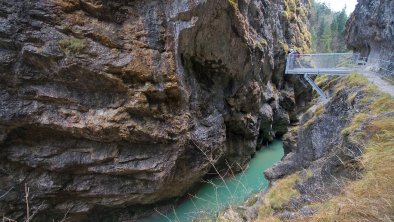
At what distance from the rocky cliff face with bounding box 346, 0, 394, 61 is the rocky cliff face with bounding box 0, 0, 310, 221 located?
5240 mm

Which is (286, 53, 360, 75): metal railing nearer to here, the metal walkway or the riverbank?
the metal walkway

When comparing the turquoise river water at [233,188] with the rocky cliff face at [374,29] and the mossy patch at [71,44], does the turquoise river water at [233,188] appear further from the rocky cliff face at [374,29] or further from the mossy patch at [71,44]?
the rocky cliff face at [374,29]

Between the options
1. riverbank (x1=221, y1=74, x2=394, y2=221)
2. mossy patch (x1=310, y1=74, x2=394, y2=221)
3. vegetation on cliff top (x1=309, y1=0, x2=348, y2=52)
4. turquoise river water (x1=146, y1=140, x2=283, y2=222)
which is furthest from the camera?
vegetation on cliff top (x1=309, y1=0, x2=348, y2=52)

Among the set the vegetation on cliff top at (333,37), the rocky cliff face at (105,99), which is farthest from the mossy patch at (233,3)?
the vegetation on cliff top at (333,37)

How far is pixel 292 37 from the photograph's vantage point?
67.1 feet

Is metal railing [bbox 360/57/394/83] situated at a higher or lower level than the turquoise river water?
higher

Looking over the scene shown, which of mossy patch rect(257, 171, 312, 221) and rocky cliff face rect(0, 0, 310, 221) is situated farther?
rocky cliff face rect(0, 0, 310, 221)

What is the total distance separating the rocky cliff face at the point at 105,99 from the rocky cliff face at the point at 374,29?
5.24 metres

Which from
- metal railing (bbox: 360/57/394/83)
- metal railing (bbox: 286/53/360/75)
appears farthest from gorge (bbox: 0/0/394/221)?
metal railing (bbox: 286/53/360/75)

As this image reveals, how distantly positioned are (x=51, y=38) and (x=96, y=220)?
6.98 metres

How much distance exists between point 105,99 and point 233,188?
23.9 ft

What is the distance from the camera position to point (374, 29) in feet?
35.4

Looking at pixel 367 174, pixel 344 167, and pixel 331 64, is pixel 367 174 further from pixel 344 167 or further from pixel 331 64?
pixel 331 64

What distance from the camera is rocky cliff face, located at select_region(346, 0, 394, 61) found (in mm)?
8945
